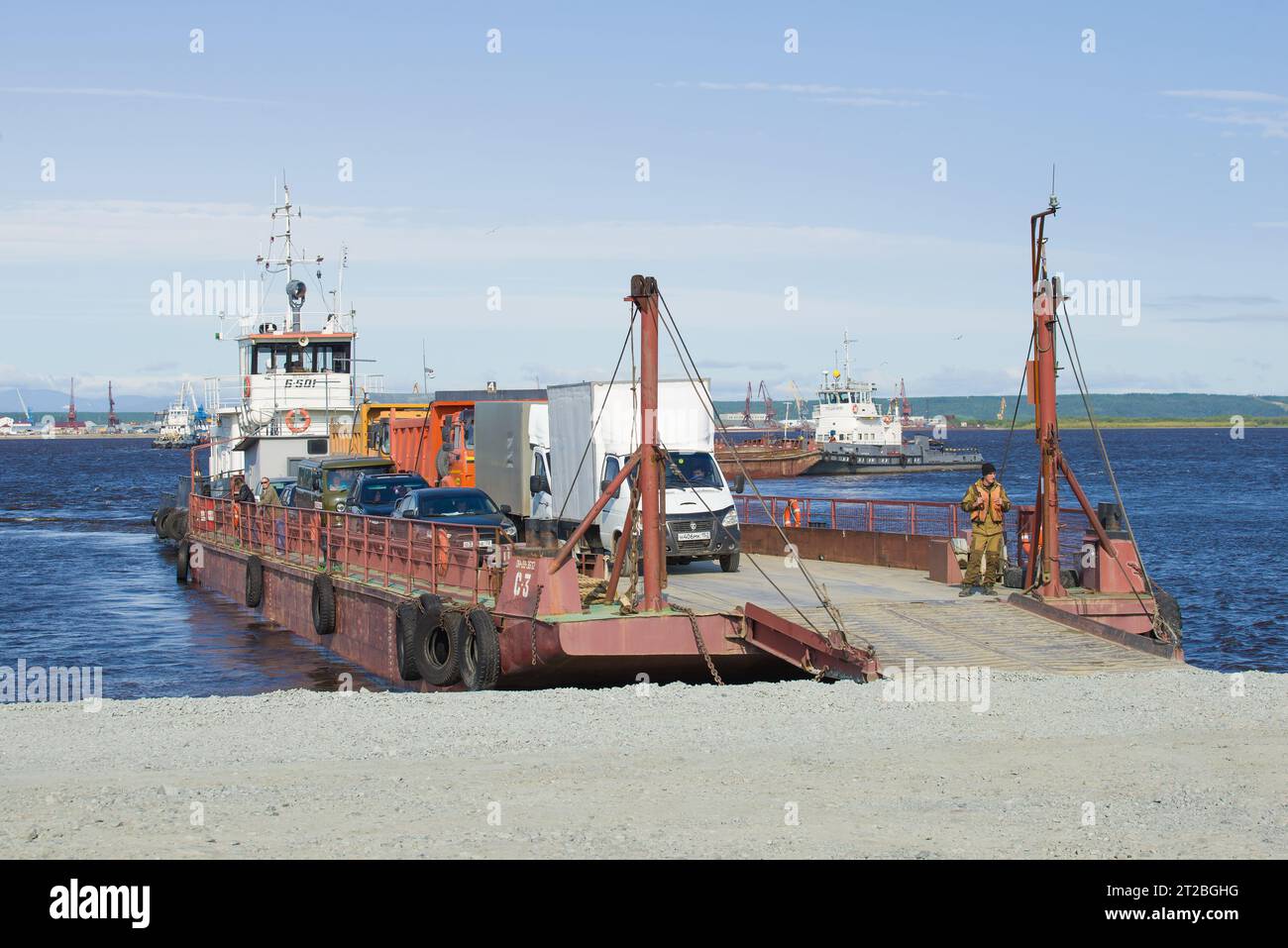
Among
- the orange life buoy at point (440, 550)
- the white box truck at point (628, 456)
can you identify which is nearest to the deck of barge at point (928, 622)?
the white box truck at point (628, 456)

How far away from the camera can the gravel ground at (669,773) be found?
28.9 ft

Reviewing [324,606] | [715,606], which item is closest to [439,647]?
[715,606]

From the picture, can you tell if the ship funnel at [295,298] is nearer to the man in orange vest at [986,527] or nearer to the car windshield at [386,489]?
the car windshield at [386,489]

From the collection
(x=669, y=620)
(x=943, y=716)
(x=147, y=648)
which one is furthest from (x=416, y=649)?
(x=147, y=648)

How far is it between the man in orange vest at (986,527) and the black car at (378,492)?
1201 cm

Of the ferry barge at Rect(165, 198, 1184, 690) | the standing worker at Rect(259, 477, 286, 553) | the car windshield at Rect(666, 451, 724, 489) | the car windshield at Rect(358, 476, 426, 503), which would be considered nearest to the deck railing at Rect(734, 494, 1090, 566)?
the ferry barge at Rect(165, 198, 1184, 690)

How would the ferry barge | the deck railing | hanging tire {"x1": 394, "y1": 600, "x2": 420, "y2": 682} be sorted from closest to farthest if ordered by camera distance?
the ferry barge → hanging tire {"x1": 394, "y1": 600, "x2": 420, "y2": 682} → the deck railing

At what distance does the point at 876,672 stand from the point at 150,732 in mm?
7056

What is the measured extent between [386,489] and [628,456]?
23.1 feet

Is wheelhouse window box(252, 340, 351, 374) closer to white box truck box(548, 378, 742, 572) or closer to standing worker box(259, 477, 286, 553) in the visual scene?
standing worker box(259, 477, 286, 553)

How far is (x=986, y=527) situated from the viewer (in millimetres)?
19141

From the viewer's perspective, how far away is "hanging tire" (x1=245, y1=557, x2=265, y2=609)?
30047 mm

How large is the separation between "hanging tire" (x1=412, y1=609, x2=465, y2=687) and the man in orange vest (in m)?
6.77
